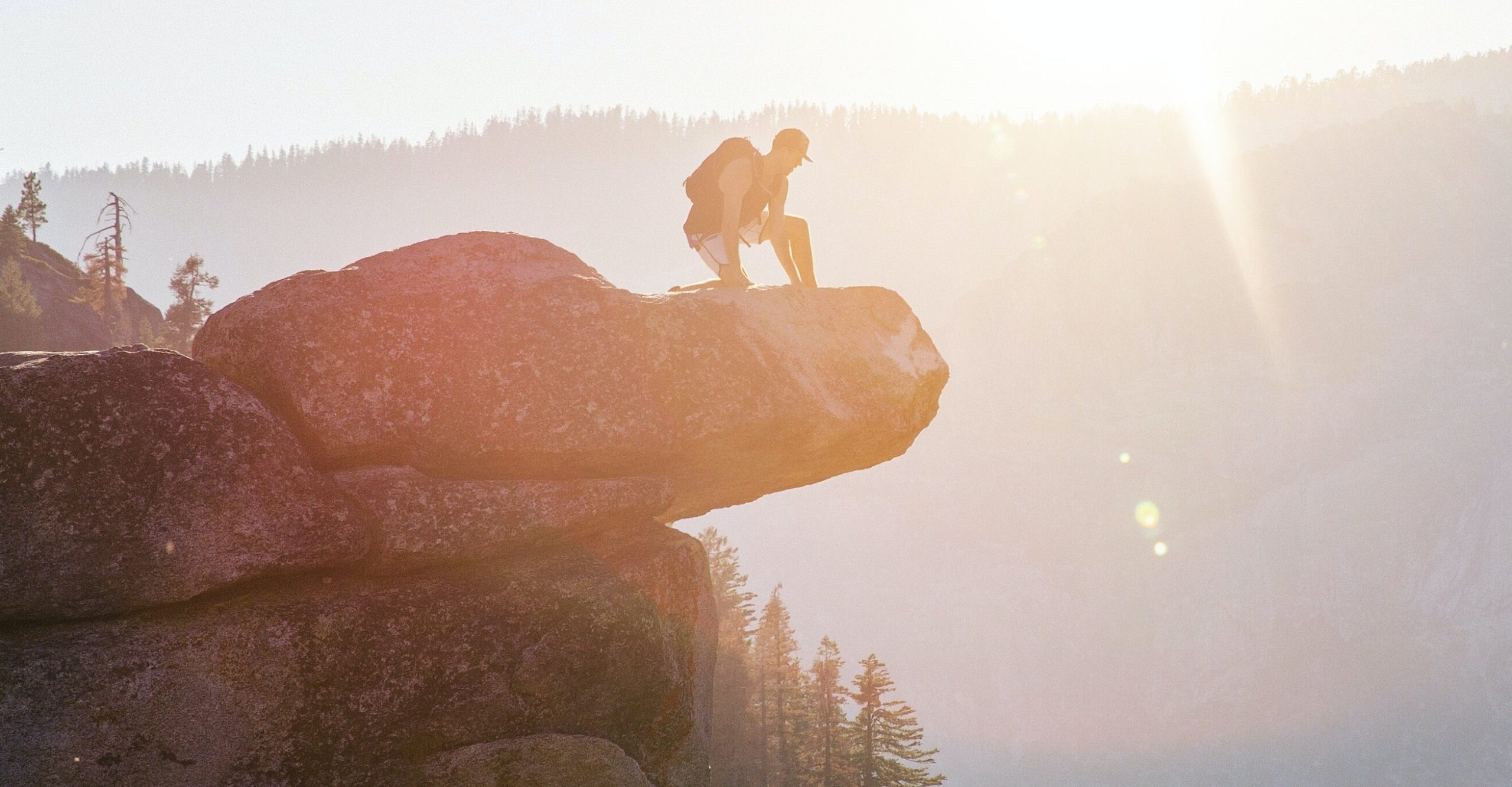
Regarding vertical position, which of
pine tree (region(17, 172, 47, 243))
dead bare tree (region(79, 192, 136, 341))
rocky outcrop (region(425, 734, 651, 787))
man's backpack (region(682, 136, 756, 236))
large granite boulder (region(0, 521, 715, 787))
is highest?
pine tree (region(17, 172, 47, 243))

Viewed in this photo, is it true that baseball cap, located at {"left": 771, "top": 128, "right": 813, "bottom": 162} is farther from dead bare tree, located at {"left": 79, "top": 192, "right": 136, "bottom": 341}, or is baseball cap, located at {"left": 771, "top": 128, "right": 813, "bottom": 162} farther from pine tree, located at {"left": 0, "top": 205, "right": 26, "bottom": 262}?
pine tree, located at {"left": 0, "top": 205, "right": 26, "bottom": 262}

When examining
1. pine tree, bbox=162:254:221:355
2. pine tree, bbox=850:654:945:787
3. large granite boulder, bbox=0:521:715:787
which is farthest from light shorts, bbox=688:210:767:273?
pine tree, bbox=162:254:221:355

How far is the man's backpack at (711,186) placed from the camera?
639 inches

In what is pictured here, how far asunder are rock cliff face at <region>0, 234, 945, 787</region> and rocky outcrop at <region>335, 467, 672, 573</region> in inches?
1.1

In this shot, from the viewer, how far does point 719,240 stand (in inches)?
643

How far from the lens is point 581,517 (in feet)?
39.8

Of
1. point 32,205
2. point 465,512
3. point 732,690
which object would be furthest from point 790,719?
point 32,205

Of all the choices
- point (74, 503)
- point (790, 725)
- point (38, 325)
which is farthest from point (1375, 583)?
point (74, 503)

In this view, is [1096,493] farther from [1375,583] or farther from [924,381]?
[924,381]

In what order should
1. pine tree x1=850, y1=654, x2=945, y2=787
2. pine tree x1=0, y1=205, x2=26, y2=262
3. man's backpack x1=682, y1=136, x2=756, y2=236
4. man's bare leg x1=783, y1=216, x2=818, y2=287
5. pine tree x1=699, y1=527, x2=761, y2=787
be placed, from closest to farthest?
1. man's backpack x1=682, y1=136, x2=756, y2=236
2. man's bare leg x1=783, y1=216, x2=818, y2=287
3. pine tree x1=850, y1=654, x2=945, y2=787
4. pine tree x1=699, y1=527, x2=761, y2=787
5. pine tree x1=0, y1=205, x2=26, y2=262

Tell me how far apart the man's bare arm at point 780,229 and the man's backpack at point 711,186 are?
72 centimetres

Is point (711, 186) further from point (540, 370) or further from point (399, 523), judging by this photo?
point (399, 523)

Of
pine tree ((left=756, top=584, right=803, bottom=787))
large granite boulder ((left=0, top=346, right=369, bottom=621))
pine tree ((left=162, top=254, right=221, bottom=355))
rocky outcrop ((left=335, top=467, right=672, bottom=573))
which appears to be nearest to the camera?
large granite boulder ((left=0, top=346, right=369, bottom=621))

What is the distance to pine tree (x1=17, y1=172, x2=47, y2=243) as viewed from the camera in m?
61.9
